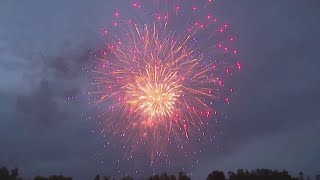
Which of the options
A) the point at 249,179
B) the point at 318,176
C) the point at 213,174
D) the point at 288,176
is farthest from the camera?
the point at 318,176

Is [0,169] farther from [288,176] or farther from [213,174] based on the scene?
[288,176]

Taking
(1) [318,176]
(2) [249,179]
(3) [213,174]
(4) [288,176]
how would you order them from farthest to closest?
1. (1) [318,176]
2. (4) [288,176]
3. (2) [249,179]
4. (3) [213,174]

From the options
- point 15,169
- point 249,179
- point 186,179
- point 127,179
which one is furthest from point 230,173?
point 15,169

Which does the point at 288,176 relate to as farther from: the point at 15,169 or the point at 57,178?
the point at 15,169

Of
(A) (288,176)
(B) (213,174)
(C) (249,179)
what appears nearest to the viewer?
(B) (213,174)

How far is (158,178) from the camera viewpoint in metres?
89.6

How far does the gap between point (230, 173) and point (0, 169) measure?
48785mm

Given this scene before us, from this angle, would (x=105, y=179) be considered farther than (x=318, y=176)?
No

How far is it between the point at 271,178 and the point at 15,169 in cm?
5469

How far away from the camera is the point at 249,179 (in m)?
88.1

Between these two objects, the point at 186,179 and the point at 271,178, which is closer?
the point at 186,179

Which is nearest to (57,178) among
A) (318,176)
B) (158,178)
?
(158,178)

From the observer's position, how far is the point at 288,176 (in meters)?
96.8

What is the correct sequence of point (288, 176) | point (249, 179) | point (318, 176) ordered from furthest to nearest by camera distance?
point (318, 176) → point (288, 176) → point (249, 179)
